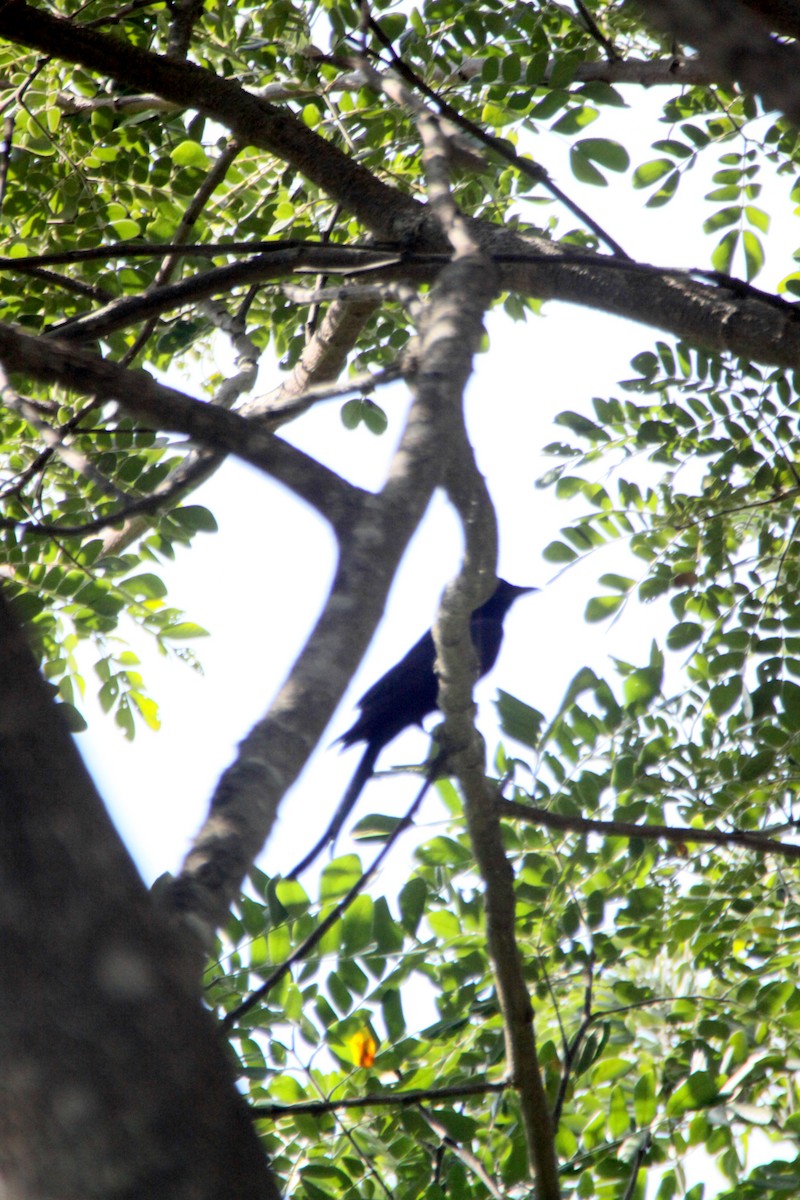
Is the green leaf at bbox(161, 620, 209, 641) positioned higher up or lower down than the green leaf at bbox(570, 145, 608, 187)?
lower down

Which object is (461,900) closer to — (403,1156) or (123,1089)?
(403,1156)

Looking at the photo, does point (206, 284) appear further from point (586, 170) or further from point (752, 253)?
point (752, 253)

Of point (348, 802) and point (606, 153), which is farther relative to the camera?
point (348, 802)

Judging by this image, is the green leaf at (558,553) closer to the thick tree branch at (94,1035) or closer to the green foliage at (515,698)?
the green foliage at (515,698)

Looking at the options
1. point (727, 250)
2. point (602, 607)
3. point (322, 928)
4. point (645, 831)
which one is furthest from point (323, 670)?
point (727, 250)

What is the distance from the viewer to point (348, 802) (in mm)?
3771

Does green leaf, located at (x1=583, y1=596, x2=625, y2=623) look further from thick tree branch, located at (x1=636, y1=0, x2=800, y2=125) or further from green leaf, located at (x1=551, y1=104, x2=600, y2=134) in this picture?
thick tree branch, located at (x1=636, y1=0, x2=800, y2=125)

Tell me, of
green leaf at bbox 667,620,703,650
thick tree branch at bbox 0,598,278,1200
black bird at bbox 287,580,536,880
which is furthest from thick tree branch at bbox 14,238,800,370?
black bird at bbox 287,580,536,880

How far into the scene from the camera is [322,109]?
3.67m

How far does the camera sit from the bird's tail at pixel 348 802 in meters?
2.94

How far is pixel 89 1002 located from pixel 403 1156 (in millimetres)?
2441

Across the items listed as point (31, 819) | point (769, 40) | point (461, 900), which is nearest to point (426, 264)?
point (461, 900)

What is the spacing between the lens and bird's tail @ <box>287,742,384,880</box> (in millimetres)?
2941

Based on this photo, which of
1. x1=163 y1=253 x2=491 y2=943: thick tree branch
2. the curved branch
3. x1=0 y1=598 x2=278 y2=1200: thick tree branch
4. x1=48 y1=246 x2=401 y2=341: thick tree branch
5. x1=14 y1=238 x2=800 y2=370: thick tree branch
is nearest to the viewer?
x1=0 y1=598 x2=278 y2=1200: thick tree branch
